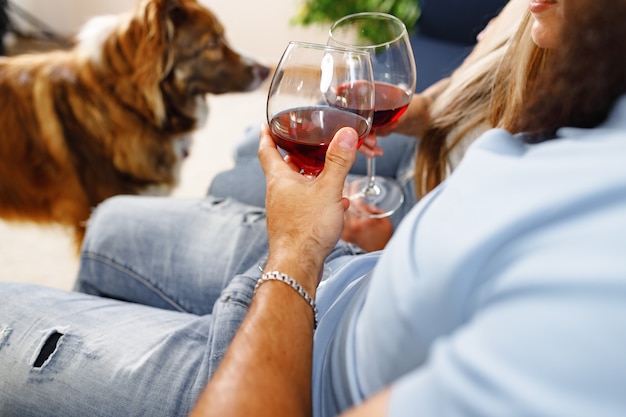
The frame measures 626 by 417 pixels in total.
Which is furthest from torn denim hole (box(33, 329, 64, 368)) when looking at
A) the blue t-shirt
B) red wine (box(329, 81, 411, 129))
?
red wine (box(329, 81, 411, 129))

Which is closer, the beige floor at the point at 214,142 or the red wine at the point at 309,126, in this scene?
the red wine at the point at 309,126

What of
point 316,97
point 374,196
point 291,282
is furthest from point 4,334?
point 374,196

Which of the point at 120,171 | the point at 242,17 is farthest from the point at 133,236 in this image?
the point at 242,17

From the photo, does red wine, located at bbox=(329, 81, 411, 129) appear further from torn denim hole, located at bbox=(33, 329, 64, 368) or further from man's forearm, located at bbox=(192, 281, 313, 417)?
torn denim hole, located at bbox=(33, 329, 64, 368)

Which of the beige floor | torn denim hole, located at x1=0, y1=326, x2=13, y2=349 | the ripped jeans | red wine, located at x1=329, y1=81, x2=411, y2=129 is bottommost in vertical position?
the beige floor

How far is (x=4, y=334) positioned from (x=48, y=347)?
0.24 ft

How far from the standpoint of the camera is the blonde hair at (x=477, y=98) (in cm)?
94

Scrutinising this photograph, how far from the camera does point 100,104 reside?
5.33 ft

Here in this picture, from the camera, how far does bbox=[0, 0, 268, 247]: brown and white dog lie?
5.17ft

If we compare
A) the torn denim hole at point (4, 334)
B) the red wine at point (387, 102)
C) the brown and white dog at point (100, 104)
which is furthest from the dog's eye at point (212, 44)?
the torn denim hole at point (4, 334)

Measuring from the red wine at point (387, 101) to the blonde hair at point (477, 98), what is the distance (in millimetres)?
169

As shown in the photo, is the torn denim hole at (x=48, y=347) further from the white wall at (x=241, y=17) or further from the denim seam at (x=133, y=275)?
the white wall at (x=241, y=17)

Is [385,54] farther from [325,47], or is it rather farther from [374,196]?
[374,196]

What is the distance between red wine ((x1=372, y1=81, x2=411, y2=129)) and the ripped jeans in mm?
228
